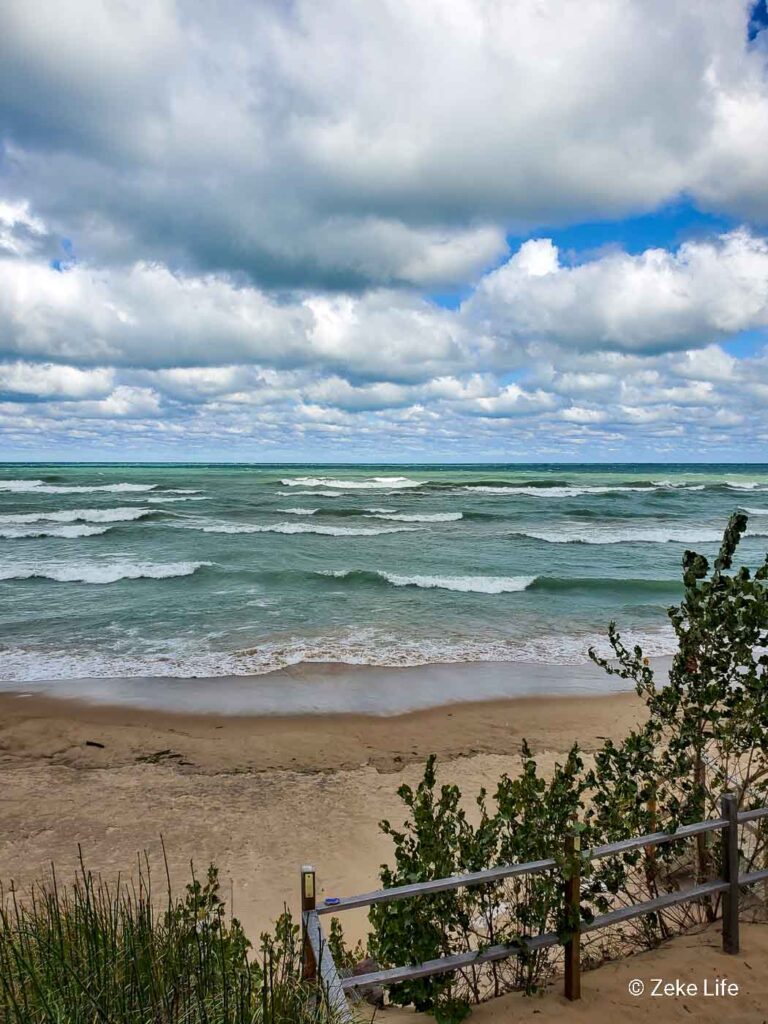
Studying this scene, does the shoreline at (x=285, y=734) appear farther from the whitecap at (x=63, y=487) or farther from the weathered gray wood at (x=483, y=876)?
the whitecap at (x=63, y=487)

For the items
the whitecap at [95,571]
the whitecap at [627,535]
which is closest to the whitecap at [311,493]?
the whitecap at [627,535]

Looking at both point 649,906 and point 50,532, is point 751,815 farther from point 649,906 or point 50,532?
Answer: point 50,532

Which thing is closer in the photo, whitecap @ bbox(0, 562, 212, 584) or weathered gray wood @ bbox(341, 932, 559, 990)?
weathered gray wood @ bbox(341, 932, 559, 990)

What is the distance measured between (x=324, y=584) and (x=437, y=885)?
1654 centimetres

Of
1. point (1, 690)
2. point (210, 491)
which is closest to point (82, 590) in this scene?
point (1, 690)

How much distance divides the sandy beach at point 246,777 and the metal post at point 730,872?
105 inches

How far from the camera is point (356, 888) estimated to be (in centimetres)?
561

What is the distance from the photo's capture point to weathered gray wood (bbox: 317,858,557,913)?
304cm

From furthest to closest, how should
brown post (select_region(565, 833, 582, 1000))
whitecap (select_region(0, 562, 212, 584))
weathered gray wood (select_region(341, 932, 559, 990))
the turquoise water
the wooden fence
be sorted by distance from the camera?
whitecap (select_region(0, 562, 212, 584)) < the turquoise water < brown post (select_region(565, 833, 582, 1000)) < weathered gray wood (select_region(341, 932, 559, 990)) < the wooden fence

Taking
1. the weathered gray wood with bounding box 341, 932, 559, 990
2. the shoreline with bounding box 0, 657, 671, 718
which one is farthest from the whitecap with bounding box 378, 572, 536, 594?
the weathered gray wood with bounding box 341, 932, 559, 990

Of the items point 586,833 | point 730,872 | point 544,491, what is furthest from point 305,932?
point 544,491

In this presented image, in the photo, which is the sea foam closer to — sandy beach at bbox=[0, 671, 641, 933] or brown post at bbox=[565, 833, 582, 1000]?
sandy beach at bbox=[0, 671, 641, 933]

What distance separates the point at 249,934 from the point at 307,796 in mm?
2411

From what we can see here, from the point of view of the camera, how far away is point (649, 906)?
3650mm
